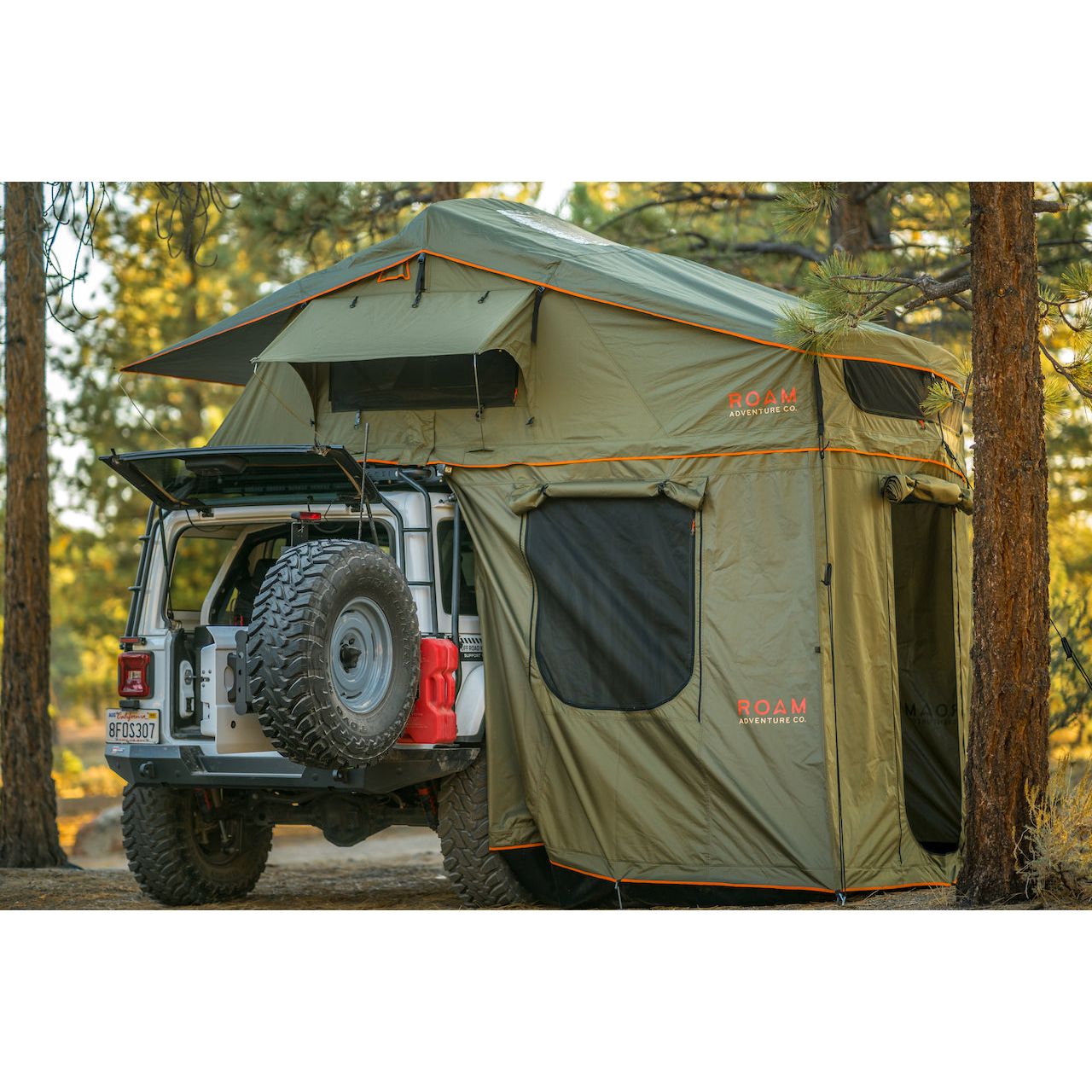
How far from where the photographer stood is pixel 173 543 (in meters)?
7.29

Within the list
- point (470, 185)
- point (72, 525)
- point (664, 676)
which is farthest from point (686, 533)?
point (72, 525)

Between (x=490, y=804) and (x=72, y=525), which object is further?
(x=72, y=525)

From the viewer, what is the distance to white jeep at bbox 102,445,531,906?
593 cm

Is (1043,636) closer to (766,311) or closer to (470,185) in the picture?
(766,311)

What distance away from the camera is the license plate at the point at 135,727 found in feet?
22.6

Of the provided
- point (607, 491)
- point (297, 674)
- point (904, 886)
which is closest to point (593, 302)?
point (607, 491)

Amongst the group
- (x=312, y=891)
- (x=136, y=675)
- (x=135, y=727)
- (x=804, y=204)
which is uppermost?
(x=804, y=204)

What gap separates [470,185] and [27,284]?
861 cm

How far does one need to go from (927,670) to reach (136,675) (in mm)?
4691

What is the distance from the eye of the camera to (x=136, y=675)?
276 inches

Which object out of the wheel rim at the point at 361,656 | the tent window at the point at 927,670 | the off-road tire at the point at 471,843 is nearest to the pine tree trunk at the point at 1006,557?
the tent window at the point at 927,670

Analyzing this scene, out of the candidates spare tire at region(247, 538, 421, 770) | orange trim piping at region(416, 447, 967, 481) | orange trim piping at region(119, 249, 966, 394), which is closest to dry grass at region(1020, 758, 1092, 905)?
orange trim piping at region(416, 447, 967, 481)

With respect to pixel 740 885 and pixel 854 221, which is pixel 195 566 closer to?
pixel 854 221

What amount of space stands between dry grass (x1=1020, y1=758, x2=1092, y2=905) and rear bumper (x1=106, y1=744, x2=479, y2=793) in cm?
276
